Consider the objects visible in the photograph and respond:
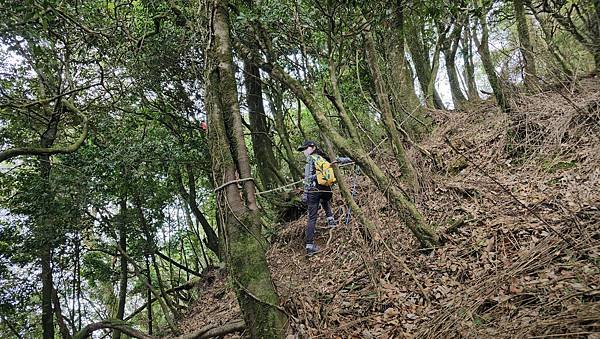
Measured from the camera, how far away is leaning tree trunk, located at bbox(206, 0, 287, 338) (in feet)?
11.3

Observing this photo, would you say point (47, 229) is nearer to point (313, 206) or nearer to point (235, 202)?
point (313, 206)

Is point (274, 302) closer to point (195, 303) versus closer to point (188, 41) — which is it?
point (188, 41)

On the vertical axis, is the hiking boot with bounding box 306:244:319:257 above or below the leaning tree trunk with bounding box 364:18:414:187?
below

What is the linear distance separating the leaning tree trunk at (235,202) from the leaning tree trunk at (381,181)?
1271 mm

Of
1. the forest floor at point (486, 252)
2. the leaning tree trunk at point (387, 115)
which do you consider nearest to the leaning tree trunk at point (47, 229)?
the forest floor at point (486, 252)

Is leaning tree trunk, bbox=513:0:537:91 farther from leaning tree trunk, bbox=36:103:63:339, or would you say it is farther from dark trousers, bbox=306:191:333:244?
leaning tree trunk, bbox=36:103:63:339

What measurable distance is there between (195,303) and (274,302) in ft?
23.9

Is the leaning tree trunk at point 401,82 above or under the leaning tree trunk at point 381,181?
above

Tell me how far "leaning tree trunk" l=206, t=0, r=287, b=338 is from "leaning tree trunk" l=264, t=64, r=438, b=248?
1.27 metres

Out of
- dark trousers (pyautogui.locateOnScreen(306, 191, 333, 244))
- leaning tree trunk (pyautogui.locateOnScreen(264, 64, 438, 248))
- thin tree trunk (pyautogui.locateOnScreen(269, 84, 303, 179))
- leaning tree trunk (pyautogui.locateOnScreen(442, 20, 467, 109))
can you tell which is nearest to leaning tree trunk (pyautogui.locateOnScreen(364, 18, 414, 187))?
leaning tree trunk (pyautogui.locateOnScreen(264, 64, 438, 248))

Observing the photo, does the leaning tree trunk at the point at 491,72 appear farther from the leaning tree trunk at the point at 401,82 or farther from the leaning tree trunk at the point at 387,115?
the leaning tree trunk at the point at 387,115

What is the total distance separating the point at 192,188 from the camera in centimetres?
1045

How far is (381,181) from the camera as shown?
4914mm

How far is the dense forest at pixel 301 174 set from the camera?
3.71 metres
